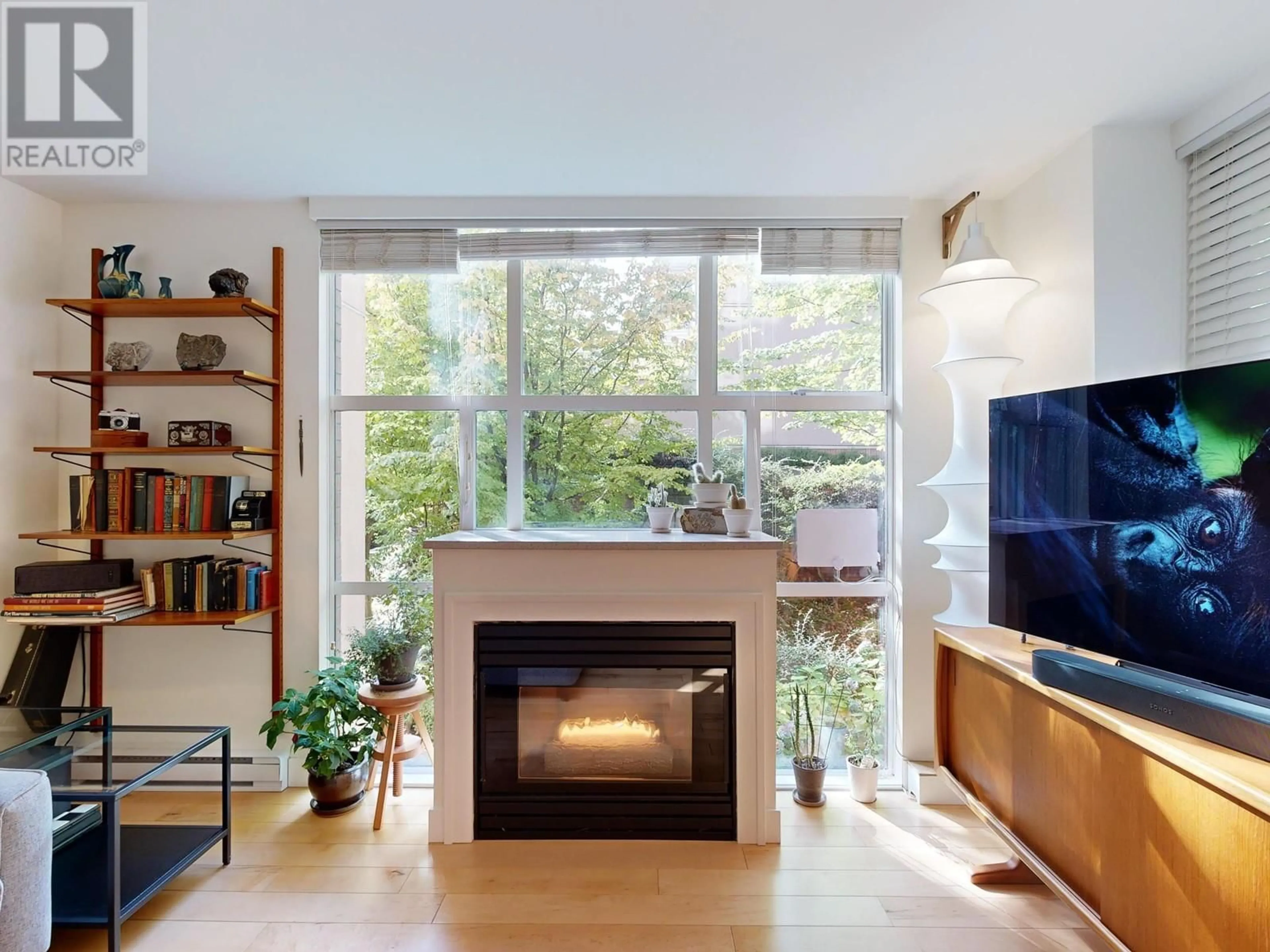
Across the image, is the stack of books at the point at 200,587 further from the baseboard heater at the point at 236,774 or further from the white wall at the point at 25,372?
the baseboard heater at the point at 236,774

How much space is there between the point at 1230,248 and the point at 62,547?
163 inches

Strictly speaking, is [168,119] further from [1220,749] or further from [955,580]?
[1220,749]

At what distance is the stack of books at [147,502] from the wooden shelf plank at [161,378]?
1.19ft

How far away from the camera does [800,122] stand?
→ 6.45 ft

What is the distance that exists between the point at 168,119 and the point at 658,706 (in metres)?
2.50

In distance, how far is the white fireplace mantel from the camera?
214 centimetres

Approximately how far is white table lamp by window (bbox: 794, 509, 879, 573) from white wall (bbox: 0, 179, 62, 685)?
10.0 feet

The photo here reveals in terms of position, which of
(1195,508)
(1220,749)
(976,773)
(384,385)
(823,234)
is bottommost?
(976,773)

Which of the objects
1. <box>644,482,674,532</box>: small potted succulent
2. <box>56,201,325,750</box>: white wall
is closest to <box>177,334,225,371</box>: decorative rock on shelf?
<box>56,201,325,750</box>: white wall

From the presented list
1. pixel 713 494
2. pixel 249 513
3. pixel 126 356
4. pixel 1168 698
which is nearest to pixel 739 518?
pixel 713 494

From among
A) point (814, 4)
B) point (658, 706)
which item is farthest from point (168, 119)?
point (658, 706)

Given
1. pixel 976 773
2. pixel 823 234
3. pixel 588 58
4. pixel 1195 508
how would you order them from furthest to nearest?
pixel 823 234 → pixel 976 773 → pixel 588 58 → pixel 1195 508

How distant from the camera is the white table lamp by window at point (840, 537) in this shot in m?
2.57

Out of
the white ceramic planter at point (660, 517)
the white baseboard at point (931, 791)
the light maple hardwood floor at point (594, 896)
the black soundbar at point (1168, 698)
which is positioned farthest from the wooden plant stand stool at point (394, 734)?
the black soundbar at point (1168, 698)
